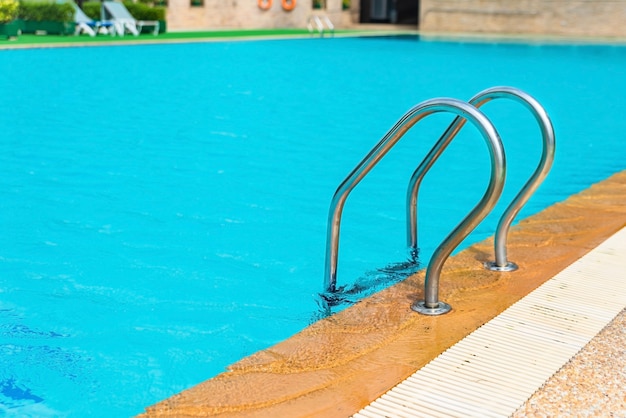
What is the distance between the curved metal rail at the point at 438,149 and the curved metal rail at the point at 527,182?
171 millimetres

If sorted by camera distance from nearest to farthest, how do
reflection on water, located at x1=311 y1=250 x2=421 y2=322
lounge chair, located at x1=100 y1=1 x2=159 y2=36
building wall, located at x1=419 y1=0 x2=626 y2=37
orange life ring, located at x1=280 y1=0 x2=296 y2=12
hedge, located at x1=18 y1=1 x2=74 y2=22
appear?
1. reflection on water, located at x1=311 y1=250 x2=421 y2=322
2. hedge, located at x1=18 y1=1 x2=74 y2=22
3. lounge chair, located at x1=100 y1=1 x2=159 y2=36
4. building wall, located at x1=419 y1=0 x2=626 y2=37
5. orange life ring, located at x1=280 y1=0 x2=296 y2=12

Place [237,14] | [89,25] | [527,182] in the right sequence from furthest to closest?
[237,14] < [89,25] < [527,182]

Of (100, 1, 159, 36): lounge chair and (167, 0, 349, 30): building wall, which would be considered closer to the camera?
(100, 1, 159, 36): lounge chair

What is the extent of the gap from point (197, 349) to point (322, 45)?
71.8 ft

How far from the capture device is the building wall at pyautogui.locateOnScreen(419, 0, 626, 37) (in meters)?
31.2

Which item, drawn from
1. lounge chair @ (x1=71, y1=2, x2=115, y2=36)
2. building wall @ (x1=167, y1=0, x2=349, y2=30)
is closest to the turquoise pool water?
lounge chair @ (x1=71, y1=2, x2=115, y2=36)

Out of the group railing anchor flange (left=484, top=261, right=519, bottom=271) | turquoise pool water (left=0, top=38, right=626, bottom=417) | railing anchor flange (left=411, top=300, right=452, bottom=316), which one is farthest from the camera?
railing anchor flange (left=484, top=261, right=519, bottom=271)

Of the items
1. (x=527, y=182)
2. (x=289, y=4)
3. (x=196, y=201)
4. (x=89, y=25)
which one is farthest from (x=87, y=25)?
(x=527, y=182)

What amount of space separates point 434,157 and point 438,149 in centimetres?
7

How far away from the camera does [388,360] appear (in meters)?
3.01

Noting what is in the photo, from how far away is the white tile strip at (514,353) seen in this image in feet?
8.47

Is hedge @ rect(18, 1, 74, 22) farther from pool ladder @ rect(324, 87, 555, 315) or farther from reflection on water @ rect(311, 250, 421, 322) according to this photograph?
pool ladder @ rect(324, 87, 555, 315)

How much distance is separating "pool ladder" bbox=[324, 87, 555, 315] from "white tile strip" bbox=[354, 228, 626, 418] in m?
0.33

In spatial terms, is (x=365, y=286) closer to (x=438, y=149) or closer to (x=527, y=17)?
(x=438, y=149)
